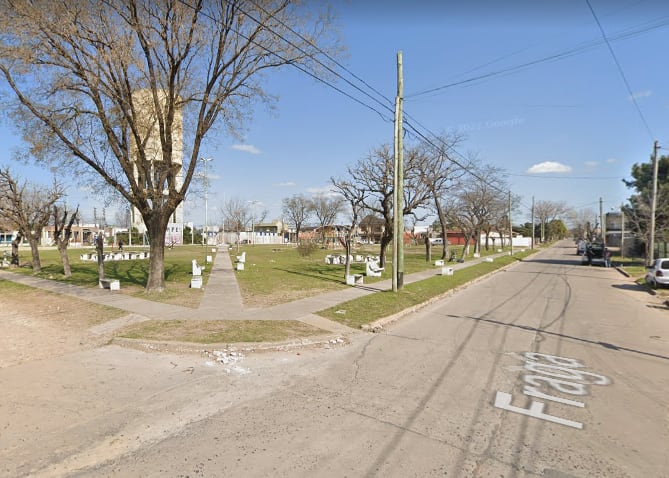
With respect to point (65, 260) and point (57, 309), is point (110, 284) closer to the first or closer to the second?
point (57, 309)

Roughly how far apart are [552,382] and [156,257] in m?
12.6

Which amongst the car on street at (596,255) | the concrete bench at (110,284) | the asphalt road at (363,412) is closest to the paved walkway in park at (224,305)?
the concrete bench at (110,284)

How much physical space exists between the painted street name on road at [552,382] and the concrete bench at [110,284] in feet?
44.5

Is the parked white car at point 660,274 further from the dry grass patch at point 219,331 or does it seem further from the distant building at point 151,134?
the distant building at point 151,134

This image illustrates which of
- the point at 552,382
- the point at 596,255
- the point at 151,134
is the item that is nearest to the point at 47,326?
the point at 151,134

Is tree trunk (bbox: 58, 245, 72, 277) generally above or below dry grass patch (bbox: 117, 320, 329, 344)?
above

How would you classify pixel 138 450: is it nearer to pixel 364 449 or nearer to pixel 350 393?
pixel 364 449

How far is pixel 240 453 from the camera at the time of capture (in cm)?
367

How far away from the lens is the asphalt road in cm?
353

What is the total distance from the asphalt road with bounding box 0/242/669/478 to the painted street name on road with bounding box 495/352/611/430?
3 centimetres

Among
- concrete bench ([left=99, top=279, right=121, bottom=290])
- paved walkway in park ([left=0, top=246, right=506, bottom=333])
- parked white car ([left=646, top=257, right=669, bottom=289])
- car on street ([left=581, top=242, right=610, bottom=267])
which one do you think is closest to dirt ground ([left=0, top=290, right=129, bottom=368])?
paved walkway in park ([left=0, top=246, right=506, bottom=333])

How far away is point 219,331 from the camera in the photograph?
827 cm

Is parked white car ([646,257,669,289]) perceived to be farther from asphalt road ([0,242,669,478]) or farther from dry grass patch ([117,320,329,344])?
dry grass patch ([117,320,329,344])

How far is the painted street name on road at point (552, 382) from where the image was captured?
4.66 m
